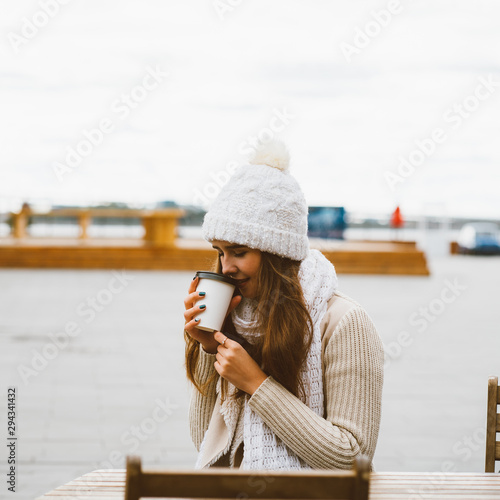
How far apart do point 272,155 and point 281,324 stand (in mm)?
473

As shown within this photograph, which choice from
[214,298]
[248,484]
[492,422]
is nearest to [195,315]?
[214,298]

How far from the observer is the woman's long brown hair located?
1.89m

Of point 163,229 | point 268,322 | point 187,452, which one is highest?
point 163,229

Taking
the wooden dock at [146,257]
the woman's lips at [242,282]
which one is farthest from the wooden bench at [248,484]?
the wooden dock at [146,257]

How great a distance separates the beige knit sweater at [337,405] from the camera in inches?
72.2

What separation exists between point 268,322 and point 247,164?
0.45 meters

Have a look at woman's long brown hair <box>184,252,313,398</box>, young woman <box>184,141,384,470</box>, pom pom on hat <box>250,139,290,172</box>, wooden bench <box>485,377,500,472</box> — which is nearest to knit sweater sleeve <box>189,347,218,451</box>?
young woman <box>184,141,384,470</box>

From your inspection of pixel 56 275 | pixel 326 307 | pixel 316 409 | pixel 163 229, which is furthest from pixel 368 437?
pixel 163 229

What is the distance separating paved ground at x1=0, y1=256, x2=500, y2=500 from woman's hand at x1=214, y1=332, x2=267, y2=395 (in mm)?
712

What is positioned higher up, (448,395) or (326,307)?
(326,307)

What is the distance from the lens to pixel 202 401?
7.22ft

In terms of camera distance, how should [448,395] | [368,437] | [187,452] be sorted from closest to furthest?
[368,437], [187,452], [448,395]

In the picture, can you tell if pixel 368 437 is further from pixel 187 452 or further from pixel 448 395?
pixel 448 395

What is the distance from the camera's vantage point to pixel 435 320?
32.2 ft
